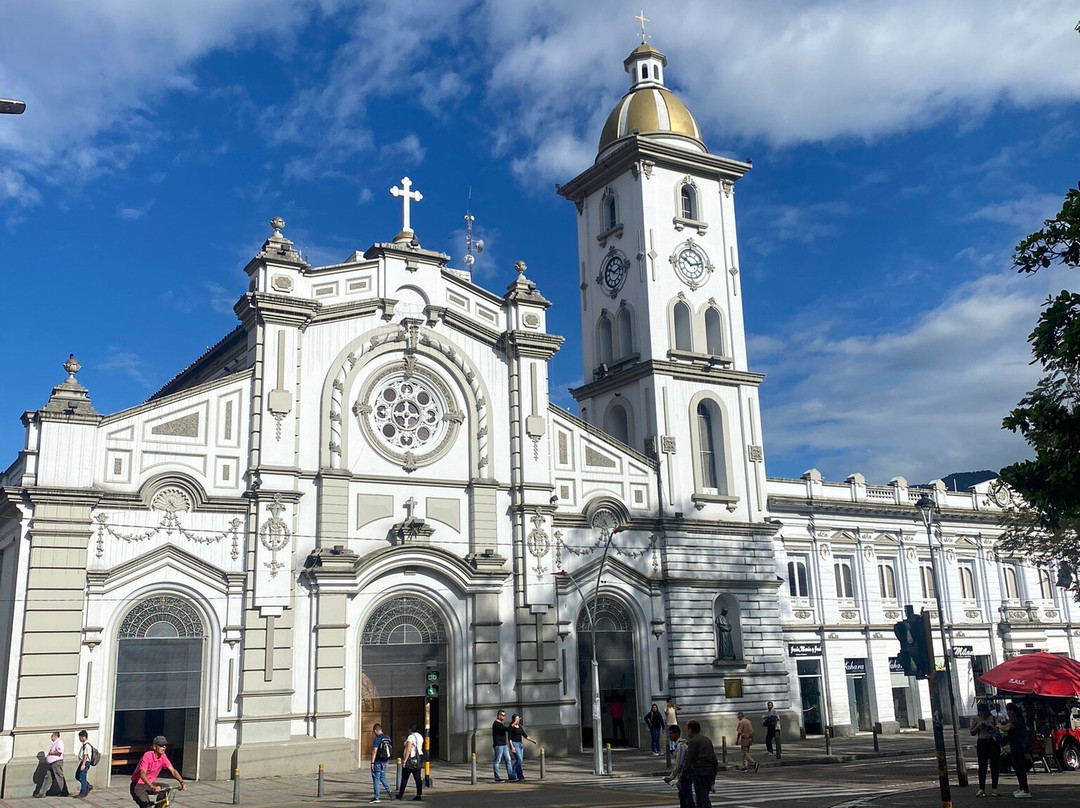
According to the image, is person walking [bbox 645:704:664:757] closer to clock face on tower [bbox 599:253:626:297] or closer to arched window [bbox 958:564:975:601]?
clock face on tower [bbox 599:253:626:297]

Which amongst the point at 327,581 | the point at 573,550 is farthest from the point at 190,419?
the point at 573,550

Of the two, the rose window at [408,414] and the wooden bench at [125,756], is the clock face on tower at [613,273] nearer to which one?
the rose window at [408,414]

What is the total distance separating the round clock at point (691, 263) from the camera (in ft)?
148

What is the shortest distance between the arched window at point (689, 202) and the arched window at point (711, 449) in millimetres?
8248

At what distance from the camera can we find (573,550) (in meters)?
38.8

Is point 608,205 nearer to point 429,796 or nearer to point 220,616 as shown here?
point 220,616

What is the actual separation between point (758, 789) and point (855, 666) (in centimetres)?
2248

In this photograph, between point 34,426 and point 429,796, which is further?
point 34,426

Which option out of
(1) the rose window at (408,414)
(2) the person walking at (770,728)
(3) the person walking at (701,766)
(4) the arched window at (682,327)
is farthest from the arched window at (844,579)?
(3) the person walking at (701,766)

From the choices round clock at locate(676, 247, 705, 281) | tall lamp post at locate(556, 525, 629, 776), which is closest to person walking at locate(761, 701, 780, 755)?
tall lamp post at locate(556, 525, 629, 776)

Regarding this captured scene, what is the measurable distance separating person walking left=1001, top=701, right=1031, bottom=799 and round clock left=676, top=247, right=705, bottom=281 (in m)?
24.3

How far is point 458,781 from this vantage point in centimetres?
3050

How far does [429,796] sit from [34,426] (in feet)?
51.1

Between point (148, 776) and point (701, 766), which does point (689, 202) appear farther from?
point (148, 776)
